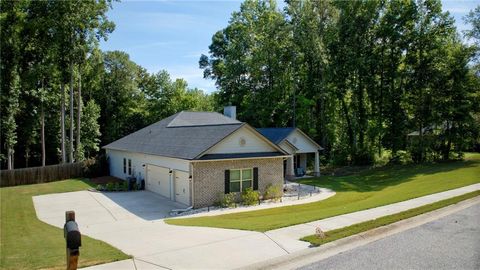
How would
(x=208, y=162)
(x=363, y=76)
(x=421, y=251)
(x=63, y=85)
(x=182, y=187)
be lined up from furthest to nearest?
(x=363, y=76) → (x=63, y=85) → (x=182, y=187) → (x=208, y=162) → (x=421, y=251)

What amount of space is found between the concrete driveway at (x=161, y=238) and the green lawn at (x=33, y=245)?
0.54m

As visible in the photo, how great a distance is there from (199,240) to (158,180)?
1403 centimetres

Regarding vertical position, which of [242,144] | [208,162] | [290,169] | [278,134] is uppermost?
[278,134]

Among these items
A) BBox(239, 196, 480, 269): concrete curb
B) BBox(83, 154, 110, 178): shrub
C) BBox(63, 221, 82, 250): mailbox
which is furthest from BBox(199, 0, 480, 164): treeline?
BBox(63, 221, 82, 250): mailbox

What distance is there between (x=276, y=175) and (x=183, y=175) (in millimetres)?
5535

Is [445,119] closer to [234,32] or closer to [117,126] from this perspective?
[234,32]

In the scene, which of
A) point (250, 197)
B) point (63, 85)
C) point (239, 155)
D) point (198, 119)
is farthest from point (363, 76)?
point (63, 85)

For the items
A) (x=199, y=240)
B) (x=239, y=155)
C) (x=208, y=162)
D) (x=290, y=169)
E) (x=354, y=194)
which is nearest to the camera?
(x=199, y=240)

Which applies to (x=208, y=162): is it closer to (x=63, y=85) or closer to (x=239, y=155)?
(x=239, y=155)

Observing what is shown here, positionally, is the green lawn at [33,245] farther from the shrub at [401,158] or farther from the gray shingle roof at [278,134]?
the shrub at [401,158]

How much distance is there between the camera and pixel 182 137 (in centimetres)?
2367

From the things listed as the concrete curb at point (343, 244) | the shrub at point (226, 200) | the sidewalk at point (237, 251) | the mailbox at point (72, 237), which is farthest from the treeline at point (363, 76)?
the mailbox at point (72, 237)

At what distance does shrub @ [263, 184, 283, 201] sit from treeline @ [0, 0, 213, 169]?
22.3 metres

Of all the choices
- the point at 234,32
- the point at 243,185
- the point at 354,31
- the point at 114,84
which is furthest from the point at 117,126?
the point at 243,185
